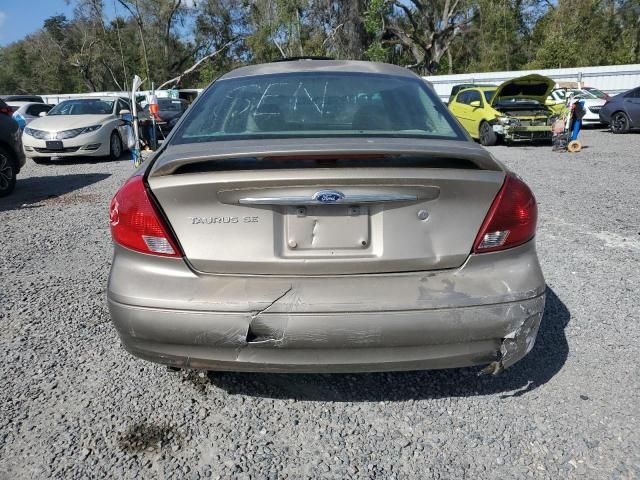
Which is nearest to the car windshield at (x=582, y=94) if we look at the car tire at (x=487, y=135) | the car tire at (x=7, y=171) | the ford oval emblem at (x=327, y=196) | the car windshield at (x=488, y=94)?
the car windshield at (x=488, y=94)

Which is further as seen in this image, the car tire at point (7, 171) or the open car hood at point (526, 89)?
the open car hood at point (526, 89)

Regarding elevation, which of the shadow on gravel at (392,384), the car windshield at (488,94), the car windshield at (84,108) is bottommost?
the shadow on gravel at (392,384)

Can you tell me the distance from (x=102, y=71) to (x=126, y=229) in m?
58.2

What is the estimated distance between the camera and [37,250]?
16.7ft

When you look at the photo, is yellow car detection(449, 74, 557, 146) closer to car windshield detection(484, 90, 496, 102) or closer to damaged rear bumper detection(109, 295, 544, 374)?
car windshield detection(484, 90, 496, 102)

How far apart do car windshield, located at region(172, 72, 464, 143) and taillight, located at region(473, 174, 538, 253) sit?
50 cm

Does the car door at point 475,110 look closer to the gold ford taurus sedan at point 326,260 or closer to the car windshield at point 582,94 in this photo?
the car windshield at point 582,94

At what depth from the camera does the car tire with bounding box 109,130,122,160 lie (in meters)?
12.1

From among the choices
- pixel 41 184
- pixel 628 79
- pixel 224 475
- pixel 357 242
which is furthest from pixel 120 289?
pixel 628 79

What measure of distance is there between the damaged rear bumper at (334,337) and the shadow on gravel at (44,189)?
6.20 meters

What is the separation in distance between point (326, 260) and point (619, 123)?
58.5ft

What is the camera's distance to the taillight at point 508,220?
7.08ft

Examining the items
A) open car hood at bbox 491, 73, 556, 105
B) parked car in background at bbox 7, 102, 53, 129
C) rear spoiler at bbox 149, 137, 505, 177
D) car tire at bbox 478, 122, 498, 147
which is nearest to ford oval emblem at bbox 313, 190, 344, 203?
rear spoiler at bbox 149, 137, 505, 177

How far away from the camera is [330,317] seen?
202 cm
